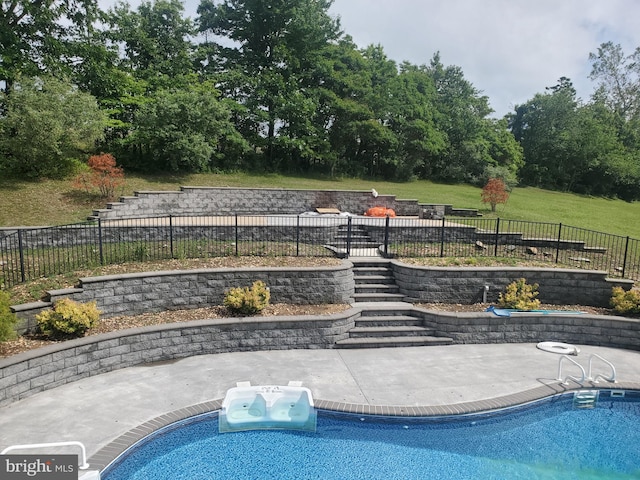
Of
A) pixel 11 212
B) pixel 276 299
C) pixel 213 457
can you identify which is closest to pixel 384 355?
pixel 276 299

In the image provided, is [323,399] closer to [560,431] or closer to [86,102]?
[560,431]

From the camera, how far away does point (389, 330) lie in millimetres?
9672

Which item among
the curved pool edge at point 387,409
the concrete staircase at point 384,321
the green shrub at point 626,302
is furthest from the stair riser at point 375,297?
the green shrub at point 626,302

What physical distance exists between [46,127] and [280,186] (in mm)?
9763

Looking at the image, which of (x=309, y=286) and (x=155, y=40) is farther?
(x=155, y=40)

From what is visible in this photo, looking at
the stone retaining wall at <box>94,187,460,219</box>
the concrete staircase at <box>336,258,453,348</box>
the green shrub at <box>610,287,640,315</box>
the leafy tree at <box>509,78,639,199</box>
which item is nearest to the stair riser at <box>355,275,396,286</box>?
the concrete staircase at <box>336,258,453,348</box>

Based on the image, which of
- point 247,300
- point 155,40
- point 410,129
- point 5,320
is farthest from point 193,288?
point 410,129

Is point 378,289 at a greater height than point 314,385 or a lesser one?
greater

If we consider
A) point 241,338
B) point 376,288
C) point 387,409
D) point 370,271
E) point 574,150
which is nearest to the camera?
point 387,409

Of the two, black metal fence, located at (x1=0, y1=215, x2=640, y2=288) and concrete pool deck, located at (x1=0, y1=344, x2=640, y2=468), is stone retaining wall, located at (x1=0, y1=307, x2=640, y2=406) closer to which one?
concrete pool deck, located at (x1=0, y1=344, x2=640, y2=468)

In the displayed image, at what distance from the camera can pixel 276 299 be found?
1007 cm

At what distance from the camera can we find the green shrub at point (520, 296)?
409 inches

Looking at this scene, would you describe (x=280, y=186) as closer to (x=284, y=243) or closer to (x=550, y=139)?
(x=284, y=243)

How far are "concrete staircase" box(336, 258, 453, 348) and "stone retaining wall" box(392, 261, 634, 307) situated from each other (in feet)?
1.51
